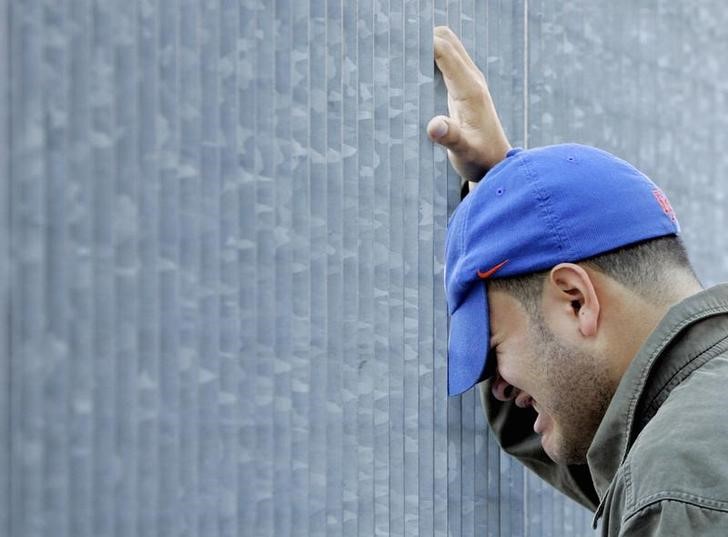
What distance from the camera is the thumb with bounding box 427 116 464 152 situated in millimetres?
3086

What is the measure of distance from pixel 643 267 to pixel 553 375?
271mm

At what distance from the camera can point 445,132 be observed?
3.11 meters

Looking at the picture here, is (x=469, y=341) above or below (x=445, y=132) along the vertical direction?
below

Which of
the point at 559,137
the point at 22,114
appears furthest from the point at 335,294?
the point at 559,137

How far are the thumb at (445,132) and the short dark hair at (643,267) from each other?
2.65 ft

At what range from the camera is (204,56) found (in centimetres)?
273

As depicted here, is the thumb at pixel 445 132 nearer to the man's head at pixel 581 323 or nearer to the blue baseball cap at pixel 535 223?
the blue baseball cap at pixel 535 223

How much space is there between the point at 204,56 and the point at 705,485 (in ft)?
4.95

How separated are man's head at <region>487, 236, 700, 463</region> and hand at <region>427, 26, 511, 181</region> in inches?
29.9

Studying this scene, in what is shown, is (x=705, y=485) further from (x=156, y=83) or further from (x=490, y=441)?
(x=490, y=441)

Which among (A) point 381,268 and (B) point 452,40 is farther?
(B) point 452,40

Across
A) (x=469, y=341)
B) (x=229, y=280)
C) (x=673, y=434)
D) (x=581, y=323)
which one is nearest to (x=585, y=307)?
(x=581, y=323)

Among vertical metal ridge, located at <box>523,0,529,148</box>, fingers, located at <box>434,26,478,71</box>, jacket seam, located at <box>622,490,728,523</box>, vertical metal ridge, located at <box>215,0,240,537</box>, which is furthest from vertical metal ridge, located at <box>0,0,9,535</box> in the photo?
vertical metal ridge, located at <box>523,0,529,148</box>

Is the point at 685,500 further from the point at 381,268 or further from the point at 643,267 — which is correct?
the point at 381,268
